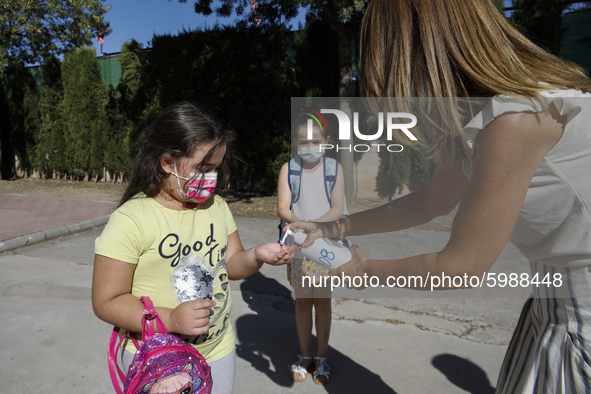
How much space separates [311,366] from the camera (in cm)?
256

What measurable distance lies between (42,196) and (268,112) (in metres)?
5.92

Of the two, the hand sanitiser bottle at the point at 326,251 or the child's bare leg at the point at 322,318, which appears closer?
the hand sanitiser bottle at the point at 326,251

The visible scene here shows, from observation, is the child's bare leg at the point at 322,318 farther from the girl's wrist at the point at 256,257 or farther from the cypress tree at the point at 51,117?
the cypress tree at the point at 51,117

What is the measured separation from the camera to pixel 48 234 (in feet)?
18.9

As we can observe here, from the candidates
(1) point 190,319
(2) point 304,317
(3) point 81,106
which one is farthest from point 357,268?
(3) point 81,106

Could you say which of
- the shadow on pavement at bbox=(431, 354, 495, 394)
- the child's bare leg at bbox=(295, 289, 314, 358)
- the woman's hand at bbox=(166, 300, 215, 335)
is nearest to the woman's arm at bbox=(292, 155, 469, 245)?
the woman's hand at bbox=(166, 300, 215, 335)

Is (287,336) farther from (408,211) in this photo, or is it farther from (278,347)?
(408,211)

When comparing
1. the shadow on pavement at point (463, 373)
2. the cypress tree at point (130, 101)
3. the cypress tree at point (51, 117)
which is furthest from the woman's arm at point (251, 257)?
the cypress tree at point (51, 117)

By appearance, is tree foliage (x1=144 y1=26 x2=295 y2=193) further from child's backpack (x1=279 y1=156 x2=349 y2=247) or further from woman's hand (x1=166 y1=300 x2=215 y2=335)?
woman's hand (x1=166 y1=300 x2=215 y2=335)

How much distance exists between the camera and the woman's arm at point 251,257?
1.50 meters

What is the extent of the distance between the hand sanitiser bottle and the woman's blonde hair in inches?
23.8

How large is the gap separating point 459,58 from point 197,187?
3.19ft

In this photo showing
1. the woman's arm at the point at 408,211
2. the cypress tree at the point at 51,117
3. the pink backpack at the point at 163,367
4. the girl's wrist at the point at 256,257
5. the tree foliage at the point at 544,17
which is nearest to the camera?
the pink backpack at the point at 163,367

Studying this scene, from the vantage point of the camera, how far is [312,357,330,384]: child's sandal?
2.42m
